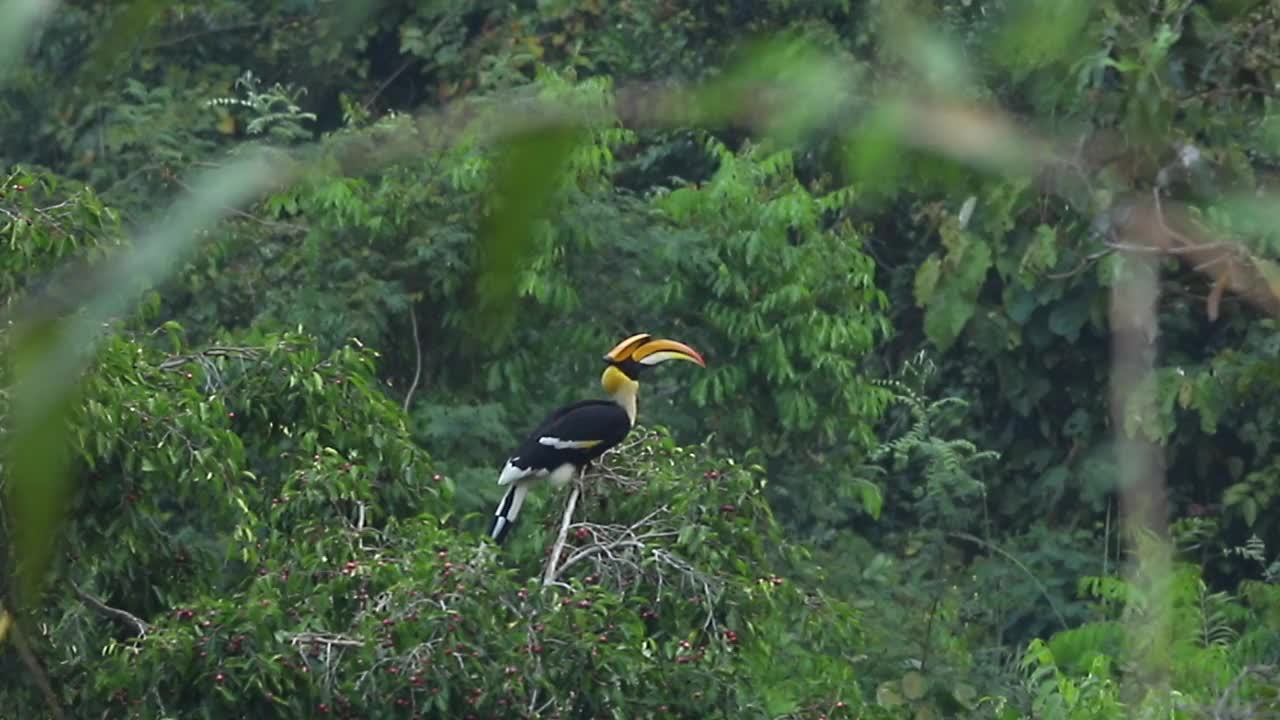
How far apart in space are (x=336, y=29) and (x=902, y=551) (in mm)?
7066

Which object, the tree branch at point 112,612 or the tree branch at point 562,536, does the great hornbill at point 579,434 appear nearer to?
the tree branch at point 562,536

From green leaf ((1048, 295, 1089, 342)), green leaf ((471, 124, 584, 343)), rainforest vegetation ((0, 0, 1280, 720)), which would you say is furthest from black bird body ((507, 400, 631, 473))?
green leaf ((471, 124, 584, 343))

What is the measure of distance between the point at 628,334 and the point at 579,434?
1612 mm

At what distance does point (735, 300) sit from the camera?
6.00 meters

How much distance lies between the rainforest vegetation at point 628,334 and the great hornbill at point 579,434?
0.09 meters

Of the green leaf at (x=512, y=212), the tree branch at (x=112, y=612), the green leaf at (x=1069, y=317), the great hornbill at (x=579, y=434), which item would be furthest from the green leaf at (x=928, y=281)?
the green leaf at (x=1069, y=317)

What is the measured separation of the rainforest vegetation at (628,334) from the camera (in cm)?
72

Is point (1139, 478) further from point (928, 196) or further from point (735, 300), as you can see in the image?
→ point (735, 300)

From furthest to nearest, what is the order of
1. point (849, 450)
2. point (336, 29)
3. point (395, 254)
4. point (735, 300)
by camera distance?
point (849, 450) < point (735, 300) < point (395, 254) < point (336, 29)

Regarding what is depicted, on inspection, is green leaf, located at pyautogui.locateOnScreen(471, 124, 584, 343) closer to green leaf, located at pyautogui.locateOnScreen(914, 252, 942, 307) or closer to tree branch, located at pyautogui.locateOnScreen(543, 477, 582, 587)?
green leaf, located at pyautogui.locateOnScreen(914, 252, 942, 307)

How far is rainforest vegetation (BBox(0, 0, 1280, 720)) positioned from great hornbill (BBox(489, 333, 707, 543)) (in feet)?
0.31

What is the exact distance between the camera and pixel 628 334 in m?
6.05

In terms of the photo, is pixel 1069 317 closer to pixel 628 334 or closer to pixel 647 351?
pixel 628 334

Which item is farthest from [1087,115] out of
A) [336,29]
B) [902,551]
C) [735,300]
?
[902,551]
